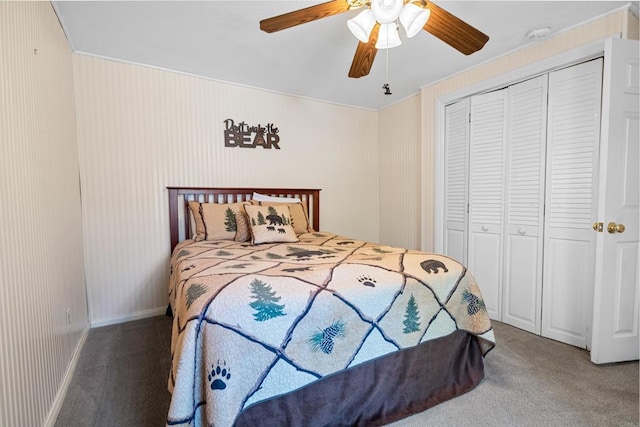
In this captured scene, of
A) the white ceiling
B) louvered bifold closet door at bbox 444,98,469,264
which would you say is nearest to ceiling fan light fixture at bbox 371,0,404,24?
the white ceiling

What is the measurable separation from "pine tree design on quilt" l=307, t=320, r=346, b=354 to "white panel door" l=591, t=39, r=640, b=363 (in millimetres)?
1832

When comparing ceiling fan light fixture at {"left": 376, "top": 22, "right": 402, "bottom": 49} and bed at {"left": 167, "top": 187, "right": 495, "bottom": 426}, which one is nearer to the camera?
bed at {"left": 167, "top": 187, "right": 495, "bottom": 426}

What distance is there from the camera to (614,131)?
1.82m

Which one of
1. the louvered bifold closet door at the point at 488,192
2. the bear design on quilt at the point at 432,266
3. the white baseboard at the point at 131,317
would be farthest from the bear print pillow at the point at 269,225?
the louvered bifold closet door at the point at 488,192

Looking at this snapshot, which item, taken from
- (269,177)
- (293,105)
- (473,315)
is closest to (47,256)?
(269,177)

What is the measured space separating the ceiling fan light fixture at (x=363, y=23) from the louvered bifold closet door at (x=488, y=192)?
5.45 feet

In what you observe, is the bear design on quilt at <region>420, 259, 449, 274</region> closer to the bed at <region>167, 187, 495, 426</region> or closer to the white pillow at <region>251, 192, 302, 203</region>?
the bed at <region>167, 187, 495, 426</region>

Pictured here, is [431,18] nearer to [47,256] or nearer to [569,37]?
[569,37]

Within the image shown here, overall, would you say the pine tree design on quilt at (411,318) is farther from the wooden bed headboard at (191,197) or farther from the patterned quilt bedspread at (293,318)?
the wooden bed headboard at (191,197)

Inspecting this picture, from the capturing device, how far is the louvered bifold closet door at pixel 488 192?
2572 mm

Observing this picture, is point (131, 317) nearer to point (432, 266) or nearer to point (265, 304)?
point (265, 304)

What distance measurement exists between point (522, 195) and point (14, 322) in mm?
3232

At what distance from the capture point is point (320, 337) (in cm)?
123

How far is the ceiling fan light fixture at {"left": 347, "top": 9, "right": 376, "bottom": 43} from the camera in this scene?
1.49 m
